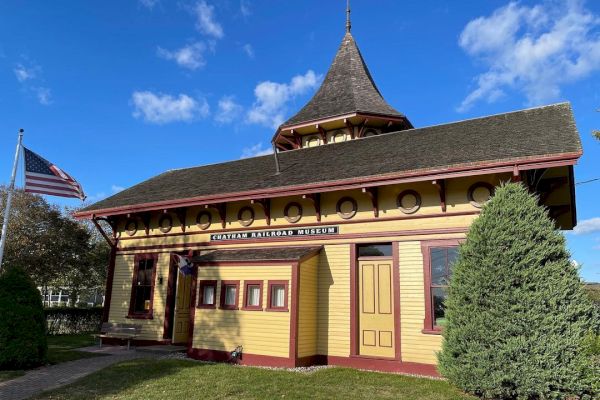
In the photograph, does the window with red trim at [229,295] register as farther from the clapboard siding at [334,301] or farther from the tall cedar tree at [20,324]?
the tall cedar tree at [20,324]

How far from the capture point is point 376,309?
11.4 m

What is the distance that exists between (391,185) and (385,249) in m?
1.72

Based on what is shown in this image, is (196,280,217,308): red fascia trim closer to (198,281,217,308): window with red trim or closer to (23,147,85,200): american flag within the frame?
(198,281,217,308): window with red trim

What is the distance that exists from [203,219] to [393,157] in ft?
22.0

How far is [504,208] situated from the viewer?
8086 mm

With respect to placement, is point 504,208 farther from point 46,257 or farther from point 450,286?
point 46,257

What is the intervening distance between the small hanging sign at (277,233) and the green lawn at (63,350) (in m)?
5.16

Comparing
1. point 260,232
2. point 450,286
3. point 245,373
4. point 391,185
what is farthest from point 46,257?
point 450,286

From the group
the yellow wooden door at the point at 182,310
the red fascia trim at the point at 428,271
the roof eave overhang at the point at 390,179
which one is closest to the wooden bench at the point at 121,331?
the yellow wooden door at the point at 182,310

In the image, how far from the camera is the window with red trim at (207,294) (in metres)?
12.8

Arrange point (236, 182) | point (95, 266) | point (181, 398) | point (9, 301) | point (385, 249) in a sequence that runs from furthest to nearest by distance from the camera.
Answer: point (95, 266) → point (236, 182) → point (385, 249) → point (9, 301) → point (181, 398)

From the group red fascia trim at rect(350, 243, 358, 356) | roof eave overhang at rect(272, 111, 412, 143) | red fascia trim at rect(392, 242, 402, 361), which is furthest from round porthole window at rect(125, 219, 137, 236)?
red fascia trim at rect(392, 242, 402, 361)

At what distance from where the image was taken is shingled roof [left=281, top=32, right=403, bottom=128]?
1728 centimetres

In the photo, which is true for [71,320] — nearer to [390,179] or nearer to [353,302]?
[353,302]
